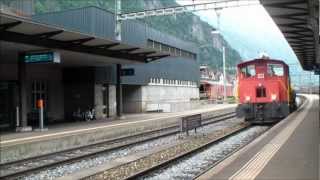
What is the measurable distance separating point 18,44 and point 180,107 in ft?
98.2

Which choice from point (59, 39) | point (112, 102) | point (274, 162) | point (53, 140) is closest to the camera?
point (274, 162)

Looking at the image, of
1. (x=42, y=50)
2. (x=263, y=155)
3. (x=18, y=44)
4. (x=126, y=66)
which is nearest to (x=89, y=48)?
(x=42, y=50)

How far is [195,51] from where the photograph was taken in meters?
74.7

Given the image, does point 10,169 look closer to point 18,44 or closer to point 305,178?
point 305,178

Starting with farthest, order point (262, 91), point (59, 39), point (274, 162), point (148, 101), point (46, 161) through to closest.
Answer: point (148, 101)
point (262, 91)
point (59, 39)
point (46, 161)
point (274, 162)

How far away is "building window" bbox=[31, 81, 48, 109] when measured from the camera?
35.2 m

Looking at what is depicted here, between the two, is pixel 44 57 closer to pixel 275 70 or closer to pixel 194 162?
pixel 275 70

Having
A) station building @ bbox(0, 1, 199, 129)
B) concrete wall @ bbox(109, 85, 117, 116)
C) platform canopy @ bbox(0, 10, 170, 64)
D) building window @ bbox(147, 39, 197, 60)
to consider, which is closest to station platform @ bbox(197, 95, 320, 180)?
platform canopy @ bbox(0, 10, 170, 64)

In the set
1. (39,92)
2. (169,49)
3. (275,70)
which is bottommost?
(39,92)

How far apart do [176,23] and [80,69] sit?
113175mm

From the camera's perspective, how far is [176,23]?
15125 cm

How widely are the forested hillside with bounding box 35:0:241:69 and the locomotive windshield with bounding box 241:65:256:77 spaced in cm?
6813

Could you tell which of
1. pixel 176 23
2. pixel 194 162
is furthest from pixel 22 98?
pixel 176 23

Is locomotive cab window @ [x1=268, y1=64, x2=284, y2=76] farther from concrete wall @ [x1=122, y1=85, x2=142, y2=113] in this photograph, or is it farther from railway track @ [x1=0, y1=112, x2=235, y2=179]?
concrete wall @ [x1=122, y1=85, x2=142, y2=113]
